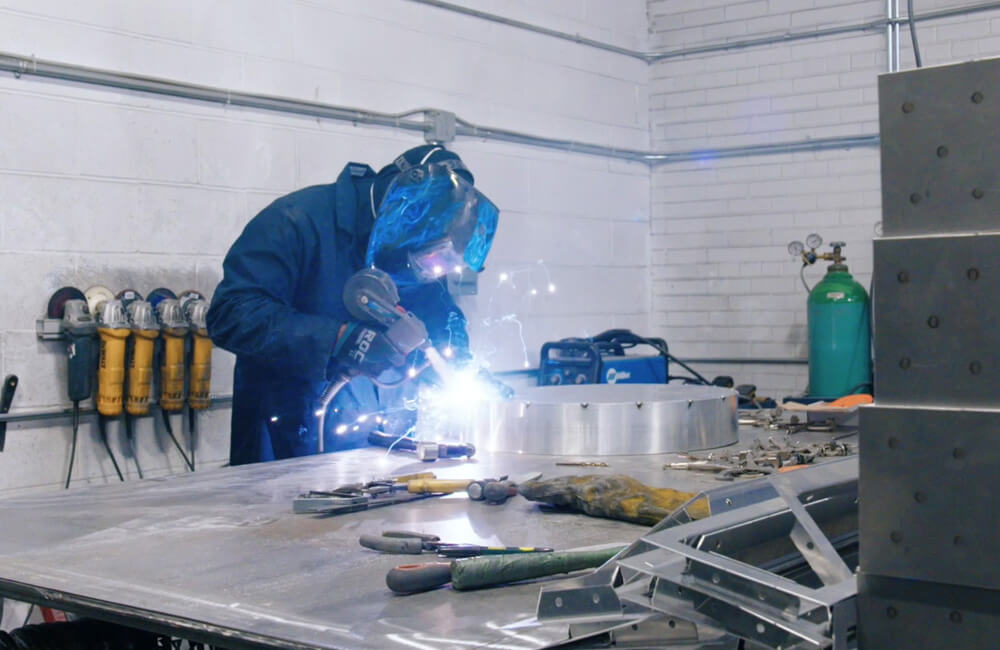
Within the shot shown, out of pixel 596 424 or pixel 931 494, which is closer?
pixel 931 494

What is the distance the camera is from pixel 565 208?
18.6ft

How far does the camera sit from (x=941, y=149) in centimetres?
123

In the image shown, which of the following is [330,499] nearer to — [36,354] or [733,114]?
[36,354]

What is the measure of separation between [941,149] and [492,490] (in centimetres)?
118

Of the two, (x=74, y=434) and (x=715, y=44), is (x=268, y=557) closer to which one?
Answer: (x=74, y=434)

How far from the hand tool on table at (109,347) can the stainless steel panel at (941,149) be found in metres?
2.79

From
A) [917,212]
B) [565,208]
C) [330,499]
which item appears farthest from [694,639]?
[565,208]

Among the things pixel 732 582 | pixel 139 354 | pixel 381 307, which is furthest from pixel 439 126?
pixel 732 582

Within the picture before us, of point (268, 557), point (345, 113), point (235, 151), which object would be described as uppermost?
point (345, 113)

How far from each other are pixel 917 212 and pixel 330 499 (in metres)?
1.27

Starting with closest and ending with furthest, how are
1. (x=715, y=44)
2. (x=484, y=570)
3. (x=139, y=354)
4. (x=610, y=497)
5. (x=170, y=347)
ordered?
(x=484, y=570)
(x=610, y=497)
(x=139, y=354)
(x=170, y=347)
(x=715, y=44)

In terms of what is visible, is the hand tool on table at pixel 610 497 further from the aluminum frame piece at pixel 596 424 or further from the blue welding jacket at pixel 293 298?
the blue welding jacket at pixel 293 298

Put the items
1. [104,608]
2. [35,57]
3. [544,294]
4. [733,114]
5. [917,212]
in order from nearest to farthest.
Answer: [917,212] → [104,608] → [35,57] → [544,294] → [733,114]

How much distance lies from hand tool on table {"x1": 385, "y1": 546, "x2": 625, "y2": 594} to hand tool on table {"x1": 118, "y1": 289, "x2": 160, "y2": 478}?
2.24m
